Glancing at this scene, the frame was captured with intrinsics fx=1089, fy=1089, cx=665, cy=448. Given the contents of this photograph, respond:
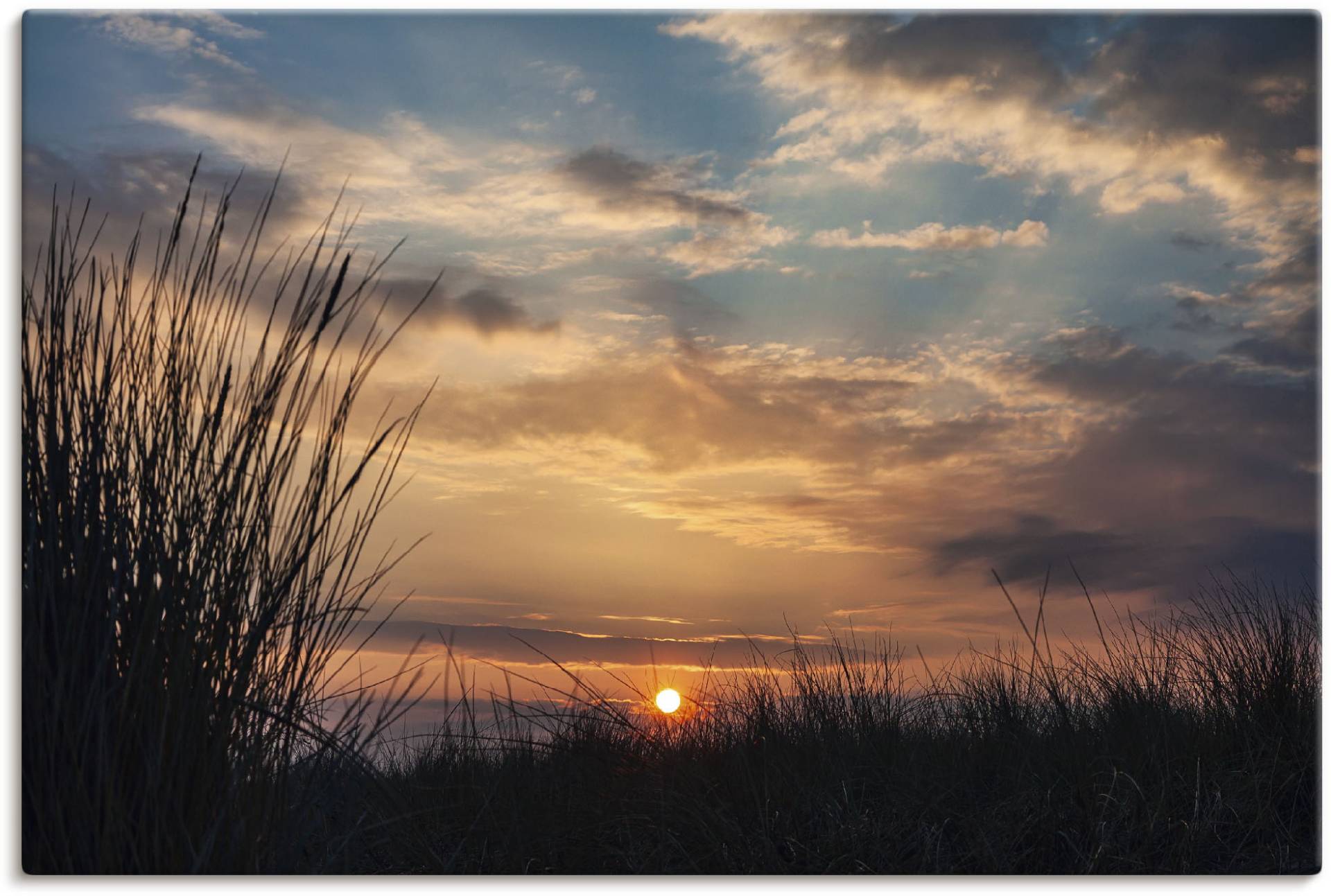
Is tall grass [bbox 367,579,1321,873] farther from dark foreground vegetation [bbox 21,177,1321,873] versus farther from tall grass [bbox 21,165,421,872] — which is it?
tall grass [bbox 21,165,421,872]

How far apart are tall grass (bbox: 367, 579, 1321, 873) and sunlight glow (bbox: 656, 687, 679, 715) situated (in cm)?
7

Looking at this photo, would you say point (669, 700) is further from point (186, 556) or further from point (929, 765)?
point (186, 556)

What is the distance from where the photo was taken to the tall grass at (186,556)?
173cm

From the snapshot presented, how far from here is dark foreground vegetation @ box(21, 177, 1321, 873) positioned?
1750 millimetres

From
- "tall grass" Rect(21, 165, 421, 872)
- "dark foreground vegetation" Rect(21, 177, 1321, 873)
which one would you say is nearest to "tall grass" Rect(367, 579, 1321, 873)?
"dark foreground vegetation" Rect(21, 177, 1321, 873)

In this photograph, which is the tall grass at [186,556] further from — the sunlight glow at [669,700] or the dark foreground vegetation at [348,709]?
the sunlight glow at [669,700]

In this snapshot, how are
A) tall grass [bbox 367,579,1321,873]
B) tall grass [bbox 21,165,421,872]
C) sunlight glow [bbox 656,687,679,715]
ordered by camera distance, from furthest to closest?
1. sunlight glow [bbox 656,687,679,715]
2. tall grass [bbox 367,579,1321,873]
3. tall grass [bbox 21,165,421,872]

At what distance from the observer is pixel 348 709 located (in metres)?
1.99

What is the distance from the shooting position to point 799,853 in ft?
8.79

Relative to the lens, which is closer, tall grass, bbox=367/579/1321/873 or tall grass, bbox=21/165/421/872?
tall grass, bbox=21/165/421/872

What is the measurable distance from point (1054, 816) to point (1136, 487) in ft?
2.76

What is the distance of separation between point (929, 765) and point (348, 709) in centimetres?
174

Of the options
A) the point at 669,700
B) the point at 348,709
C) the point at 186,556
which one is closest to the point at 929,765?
the point at 669,700

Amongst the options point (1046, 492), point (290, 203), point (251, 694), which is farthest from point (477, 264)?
point (1046, 492)
